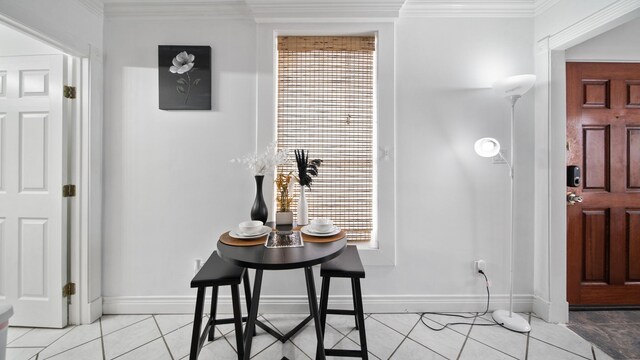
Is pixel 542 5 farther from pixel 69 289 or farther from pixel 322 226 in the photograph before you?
pixel 69 289

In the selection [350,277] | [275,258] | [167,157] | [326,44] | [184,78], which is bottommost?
[350,277]

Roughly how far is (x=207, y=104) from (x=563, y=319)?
347 cm

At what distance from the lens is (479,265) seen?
2.15 m

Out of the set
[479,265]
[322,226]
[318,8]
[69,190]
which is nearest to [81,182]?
[69,190]

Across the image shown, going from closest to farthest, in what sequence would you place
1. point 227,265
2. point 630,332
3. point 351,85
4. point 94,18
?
point 227,265, point 630,332, point 94,18, point 351,85

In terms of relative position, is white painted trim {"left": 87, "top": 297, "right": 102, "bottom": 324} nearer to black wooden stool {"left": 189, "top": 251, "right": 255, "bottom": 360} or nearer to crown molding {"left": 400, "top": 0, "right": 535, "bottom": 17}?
black wooden stool {"left": 189, "top": 251, "right": 255, "bottom": 360}

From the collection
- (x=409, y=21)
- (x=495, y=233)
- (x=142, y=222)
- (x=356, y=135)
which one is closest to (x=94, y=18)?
(x=142, y=222)

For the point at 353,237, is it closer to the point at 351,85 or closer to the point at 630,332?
the point at 351,85

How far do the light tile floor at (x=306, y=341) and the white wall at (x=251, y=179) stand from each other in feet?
0.60

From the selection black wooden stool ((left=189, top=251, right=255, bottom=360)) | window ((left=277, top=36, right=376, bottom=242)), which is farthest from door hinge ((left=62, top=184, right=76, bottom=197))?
window ((left=277, top=36, right=376, bottom=242))

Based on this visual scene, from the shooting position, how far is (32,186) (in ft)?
6.45

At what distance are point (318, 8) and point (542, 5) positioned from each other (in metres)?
1.89

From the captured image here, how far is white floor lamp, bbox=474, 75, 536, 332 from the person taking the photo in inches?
71.4

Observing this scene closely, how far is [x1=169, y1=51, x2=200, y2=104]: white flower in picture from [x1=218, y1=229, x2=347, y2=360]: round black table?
4.69 ft
